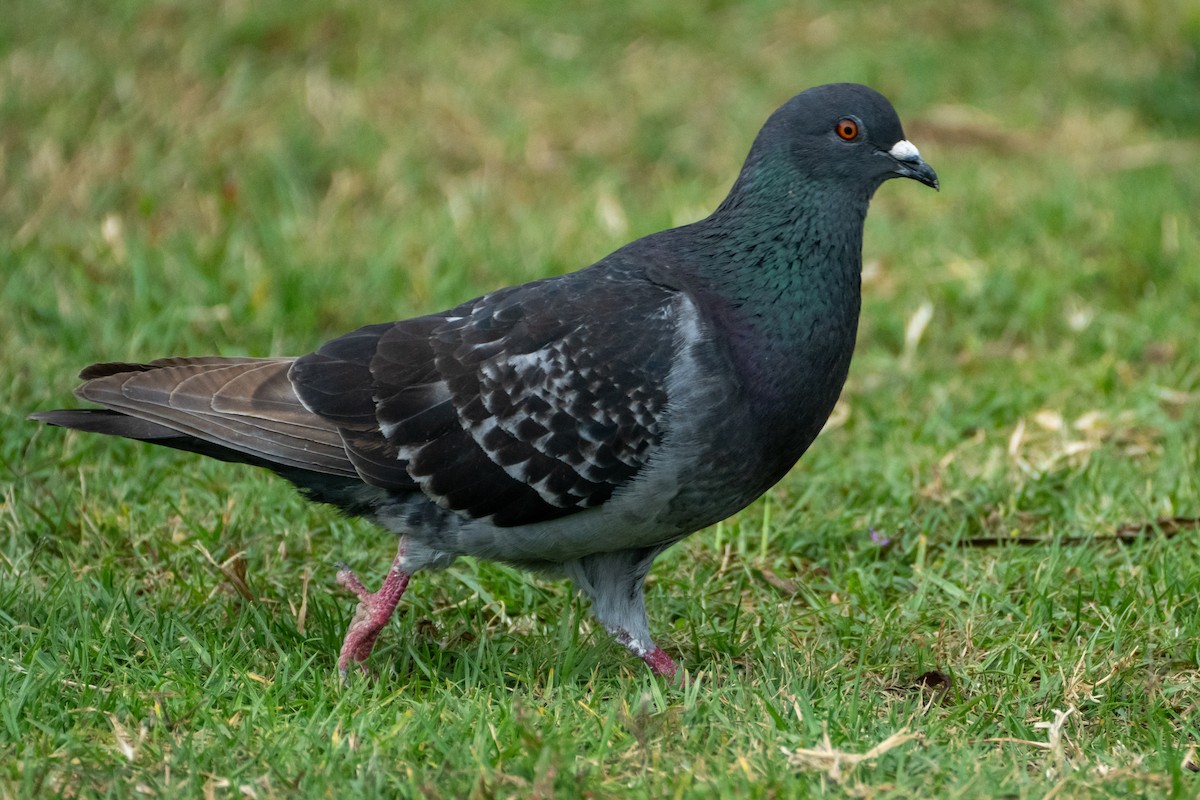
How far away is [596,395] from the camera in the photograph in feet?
12.7

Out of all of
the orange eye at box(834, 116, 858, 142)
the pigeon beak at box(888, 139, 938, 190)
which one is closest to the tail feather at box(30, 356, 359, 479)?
the orange eye at box(834, 116, 858, 142)

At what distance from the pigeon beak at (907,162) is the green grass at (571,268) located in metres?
1.20

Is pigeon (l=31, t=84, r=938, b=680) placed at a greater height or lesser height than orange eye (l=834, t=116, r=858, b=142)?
lesser

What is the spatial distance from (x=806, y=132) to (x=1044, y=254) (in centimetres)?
321

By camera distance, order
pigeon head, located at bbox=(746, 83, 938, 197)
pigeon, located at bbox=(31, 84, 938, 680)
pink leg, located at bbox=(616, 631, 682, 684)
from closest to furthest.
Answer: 1. pigeon, located at bbox=(31, 84, 938, 680)
2. pink leg, located at bbox=(616, 631, 682, 684)
3. pigeon head, located at bbox=(746, 83, 938, 197)

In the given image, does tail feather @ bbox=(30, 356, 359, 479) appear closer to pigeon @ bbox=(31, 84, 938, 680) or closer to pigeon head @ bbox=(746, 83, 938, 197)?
pigeon @ bbox=(31, 84, 938, 680)

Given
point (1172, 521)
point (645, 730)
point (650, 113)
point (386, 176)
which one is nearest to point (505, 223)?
point (386, 176)

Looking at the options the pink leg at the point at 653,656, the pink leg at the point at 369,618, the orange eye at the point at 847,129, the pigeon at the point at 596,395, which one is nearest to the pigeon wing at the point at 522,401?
the pigeon at the point at 596,395

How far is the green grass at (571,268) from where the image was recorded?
346cm

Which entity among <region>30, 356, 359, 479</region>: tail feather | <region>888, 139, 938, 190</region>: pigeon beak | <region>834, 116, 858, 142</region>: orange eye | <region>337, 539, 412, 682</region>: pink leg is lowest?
<region>337, 539, 412, 682</region>: pink leg

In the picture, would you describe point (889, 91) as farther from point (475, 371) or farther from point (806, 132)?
point (475, 371)

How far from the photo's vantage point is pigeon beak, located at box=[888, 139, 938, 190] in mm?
4168

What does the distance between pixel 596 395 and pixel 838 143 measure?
1.00m

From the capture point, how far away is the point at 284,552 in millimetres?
4582
